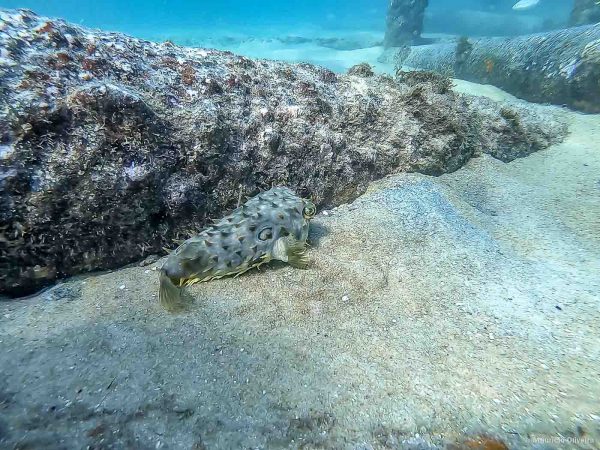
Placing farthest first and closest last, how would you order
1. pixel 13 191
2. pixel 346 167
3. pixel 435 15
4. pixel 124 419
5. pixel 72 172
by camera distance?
pixel 435 15 < pixel 346 167 < pixel 72 172 < pixel 13 191 < pixel 124 419

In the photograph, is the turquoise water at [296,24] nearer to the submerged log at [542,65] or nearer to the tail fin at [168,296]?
the submerged log at [542,65]

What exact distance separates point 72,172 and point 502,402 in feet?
11.7

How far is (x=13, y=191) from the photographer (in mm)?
2549

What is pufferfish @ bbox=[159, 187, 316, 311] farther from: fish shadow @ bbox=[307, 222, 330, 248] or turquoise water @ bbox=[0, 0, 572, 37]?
turquoise water @ bbox=[0, 0, 572, 37]

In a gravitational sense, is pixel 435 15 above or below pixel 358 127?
above

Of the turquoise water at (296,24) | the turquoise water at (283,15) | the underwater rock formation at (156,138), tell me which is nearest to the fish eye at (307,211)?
the underwater rock formation at (156,138)

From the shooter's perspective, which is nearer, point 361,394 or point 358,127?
point 361,394

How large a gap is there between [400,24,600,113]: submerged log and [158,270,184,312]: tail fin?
5.95 metres

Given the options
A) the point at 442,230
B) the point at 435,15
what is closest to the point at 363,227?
the point at 442,230

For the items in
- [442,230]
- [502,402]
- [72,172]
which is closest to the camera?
[502,402]

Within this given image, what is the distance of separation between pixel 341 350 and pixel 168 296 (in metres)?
1.49

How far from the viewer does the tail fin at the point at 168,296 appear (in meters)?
2.77

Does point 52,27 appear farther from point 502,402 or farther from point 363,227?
point 502,402

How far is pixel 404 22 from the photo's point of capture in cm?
2064
